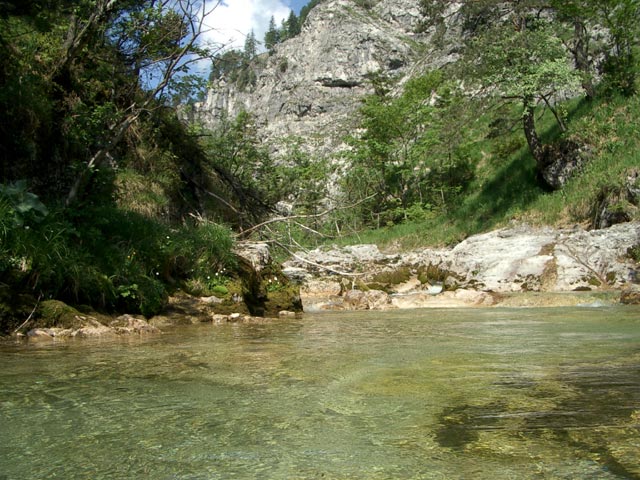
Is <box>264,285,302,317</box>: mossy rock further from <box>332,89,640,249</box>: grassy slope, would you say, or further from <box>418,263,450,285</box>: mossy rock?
<box>332,89,640,249</box>: grassy slope

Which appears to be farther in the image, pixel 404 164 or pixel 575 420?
pixel 404 164

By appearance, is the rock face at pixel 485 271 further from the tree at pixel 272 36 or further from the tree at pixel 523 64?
the tree at pixel 272 36

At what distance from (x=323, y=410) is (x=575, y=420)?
3.79ft

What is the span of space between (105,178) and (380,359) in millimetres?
5697

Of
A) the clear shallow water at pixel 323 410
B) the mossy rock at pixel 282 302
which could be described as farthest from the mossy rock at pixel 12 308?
the mossy rock at pixel 282 302

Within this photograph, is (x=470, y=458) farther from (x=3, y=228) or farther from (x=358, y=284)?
(x=358, y=284)

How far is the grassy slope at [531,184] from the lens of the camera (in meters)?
17.3

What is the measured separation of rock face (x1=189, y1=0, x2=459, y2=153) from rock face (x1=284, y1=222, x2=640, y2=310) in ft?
205

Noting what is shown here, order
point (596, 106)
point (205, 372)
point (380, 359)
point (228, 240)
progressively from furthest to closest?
1. point (596, 106)
2. point (228, 240)
3. point (380, 359)
4. point (205, 372)

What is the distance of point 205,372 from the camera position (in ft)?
12.3

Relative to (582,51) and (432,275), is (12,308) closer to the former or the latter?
(432,275)

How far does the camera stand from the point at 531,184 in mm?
21469

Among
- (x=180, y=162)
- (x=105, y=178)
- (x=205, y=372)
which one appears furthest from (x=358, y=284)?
(x=205, y=372)

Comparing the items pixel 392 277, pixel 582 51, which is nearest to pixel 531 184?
pixel 582 51
